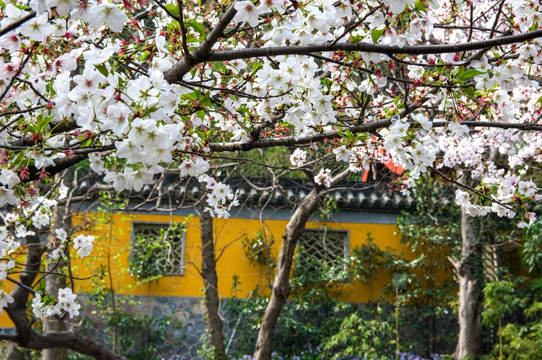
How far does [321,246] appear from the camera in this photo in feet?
27.1

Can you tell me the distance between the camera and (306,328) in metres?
7.35

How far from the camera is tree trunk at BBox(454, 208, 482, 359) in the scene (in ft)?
22.2

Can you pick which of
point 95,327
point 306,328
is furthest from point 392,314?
point 95,327

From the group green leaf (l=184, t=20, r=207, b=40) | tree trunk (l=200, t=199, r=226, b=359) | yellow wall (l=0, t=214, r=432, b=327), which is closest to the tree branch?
green leaf (l=184, t=20, r=207, b=40)

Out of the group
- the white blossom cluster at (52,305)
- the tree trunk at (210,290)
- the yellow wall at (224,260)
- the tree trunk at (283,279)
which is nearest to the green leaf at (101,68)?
the white blossom cluster at (52,305)

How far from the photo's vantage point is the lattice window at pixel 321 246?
314 inches

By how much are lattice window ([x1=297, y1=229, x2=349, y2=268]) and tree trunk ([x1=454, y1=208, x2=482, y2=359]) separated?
1659 mm

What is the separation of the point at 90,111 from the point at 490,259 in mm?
7310

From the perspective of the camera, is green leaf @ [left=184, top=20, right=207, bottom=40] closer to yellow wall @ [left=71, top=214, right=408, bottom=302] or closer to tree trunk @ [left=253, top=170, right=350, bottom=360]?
tree trunk @ [left=253, top=170, right=350, bottom=360]

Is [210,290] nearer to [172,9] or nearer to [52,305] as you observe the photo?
[52,305]

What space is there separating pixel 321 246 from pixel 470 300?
86.3 inches

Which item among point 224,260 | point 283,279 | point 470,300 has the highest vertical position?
point 224,260

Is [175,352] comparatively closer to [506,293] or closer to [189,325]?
[189,325]

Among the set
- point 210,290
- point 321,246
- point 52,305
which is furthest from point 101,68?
point 321,246
